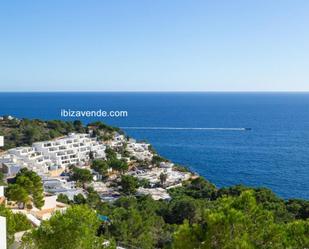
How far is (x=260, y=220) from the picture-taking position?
8.21 m

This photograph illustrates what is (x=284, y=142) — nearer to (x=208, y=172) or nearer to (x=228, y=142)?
(x=228, y=142)

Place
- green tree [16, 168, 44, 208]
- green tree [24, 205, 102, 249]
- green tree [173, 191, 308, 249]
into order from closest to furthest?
green tree [173, 191, 308, 249]
green tree [24, 205, 102, 249]
green tree [16, 168, 44, 208]

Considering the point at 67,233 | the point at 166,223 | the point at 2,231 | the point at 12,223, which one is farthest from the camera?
the point at 166,223

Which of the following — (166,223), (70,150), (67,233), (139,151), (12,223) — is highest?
(67,233)

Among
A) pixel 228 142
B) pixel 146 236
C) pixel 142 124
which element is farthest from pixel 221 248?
pixel 142 124

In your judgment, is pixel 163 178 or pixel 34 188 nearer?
pixel 34 188

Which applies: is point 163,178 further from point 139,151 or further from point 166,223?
point 166,223

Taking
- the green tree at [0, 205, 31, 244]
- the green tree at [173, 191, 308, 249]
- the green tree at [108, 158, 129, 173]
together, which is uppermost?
the green tree at [173, 191, 308, 249]

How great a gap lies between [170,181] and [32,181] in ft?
54.8

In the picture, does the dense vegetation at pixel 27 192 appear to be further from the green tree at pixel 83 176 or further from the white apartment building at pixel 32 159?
the white apartment building at pixel 32 159

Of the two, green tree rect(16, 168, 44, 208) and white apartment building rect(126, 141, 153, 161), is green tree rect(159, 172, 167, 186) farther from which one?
green tree rect(16, 168, 44, 208)

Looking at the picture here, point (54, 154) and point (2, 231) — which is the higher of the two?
point (2, 231)

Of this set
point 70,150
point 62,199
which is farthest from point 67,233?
point 70,150

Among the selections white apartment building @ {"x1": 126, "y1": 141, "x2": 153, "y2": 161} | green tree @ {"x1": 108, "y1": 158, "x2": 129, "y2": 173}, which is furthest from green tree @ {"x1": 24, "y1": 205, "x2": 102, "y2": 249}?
white apartment building @ {"x1": 126, "y1": 141, "x2": 153, "y2": 161}
